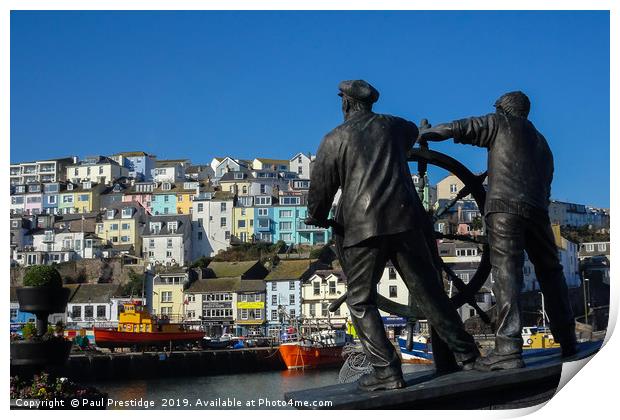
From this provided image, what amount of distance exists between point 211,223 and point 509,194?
102199mm

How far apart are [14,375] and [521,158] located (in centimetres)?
692

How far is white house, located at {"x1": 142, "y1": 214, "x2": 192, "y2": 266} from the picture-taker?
10488 centimetres

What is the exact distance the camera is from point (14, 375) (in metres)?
11.7

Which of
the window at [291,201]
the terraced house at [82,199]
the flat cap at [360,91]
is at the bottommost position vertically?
the flat cap at [360,91]

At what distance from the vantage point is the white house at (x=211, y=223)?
107688mm

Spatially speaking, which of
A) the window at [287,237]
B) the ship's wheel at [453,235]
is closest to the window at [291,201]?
the window at [287,237]

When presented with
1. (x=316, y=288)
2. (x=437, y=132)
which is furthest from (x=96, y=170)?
(x=437, y=132)

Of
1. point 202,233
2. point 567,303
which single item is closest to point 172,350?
point 202,233

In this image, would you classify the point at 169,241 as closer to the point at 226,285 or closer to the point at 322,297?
the point at 226,285

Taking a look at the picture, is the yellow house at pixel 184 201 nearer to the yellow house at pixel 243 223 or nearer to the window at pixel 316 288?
the yellow house at pixel 243 223

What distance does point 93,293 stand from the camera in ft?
282

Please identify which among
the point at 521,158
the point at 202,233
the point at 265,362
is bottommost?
the point at 265,362

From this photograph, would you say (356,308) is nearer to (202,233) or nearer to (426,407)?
(426,407)

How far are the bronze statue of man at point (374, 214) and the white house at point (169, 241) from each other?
Result: 9734 cm
